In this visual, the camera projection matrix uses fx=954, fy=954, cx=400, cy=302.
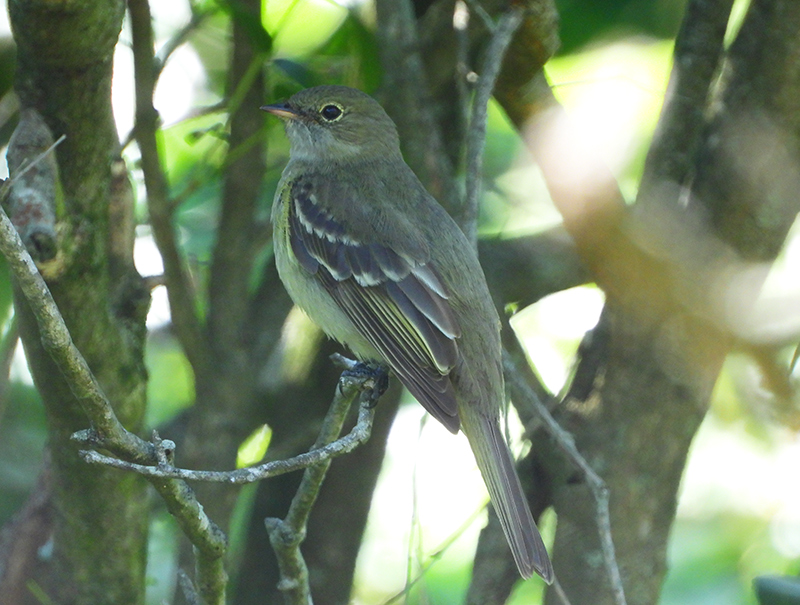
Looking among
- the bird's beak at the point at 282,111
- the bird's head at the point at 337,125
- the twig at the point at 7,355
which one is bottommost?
the twig at the point at 7,355

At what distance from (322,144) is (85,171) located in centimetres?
200

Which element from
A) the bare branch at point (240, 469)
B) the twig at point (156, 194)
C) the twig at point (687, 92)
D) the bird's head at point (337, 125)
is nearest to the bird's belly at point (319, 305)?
the twig at point (156, 194)

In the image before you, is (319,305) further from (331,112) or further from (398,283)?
(331,112)

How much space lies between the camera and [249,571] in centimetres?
482

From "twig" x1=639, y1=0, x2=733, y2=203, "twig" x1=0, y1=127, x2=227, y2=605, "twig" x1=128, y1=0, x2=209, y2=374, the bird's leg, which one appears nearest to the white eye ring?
"twig" x1=128, y1=0, x2=209, y2=374

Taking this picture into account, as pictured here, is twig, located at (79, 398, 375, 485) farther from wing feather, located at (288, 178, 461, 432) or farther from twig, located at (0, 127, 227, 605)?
wing feather, located at (288, 178, 461, 432)

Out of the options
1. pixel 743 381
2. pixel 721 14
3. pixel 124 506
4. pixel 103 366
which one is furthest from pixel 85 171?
pixel 743 381

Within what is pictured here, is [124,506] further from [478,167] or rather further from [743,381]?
[743,381]

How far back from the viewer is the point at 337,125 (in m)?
4.75

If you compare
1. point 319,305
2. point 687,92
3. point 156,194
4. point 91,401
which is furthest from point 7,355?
point 687,92

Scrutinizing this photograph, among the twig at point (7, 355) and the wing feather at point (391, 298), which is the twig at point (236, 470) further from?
the twig at point (7, 355)

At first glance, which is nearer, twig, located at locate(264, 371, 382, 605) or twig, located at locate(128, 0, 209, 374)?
twig, located at locate(264, 371, 382, 605)

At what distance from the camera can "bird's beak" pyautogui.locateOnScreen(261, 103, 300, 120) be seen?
4449 millimetres

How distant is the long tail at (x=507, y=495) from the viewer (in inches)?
130
